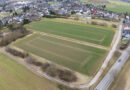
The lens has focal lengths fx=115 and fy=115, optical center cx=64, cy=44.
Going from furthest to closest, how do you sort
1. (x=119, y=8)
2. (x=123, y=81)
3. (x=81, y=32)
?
(x=119, y=8) → (x=81, y=32) → (x=123, y=81)

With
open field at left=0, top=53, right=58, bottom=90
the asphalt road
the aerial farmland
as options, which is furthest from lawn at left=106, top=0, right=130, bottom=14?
open field at left=0, top=53, right=58, bottom=90

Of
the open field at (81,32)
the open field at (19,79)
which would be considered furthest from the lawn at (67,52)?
the open field at (19,79)

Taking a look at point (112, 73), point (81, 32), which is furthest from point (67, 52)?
point (81, 32)

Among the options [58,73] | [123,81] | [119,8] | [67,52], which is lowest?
[58,73]

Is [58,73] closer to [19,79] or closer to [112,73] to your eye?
[19,79]

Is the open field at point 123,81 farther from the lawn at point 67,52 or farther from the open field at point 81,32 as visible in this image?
the open field at point 81,32

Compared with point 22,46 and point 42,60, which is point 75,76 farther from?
point 22,46

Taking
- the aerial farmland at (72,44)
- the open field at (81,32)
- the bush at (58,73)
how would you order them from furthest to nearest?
the open field at (81,32) < the aerial farmland at (72,44) < the bush at (58,73)

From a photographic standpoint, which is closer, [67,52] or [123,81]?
[123,81]
